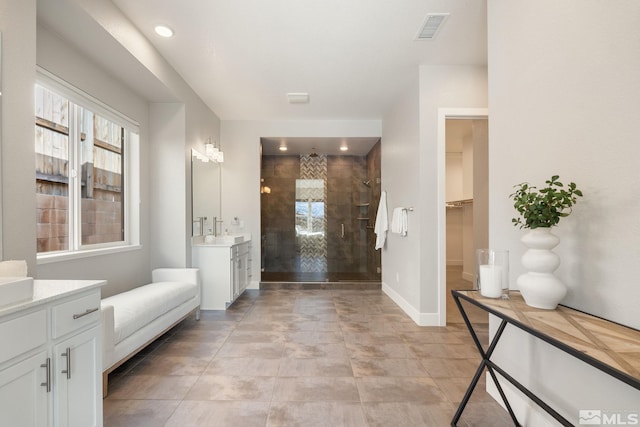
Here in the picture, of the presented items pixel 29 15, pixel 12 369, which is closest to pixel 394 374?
pixel 12 369

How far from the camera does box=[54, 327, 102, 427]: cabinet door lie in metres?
1.31

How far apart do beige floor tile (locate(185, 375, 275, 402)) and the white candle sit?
56.8 inches

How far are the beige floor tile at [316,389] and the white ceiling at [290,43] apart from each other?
272 centimetres

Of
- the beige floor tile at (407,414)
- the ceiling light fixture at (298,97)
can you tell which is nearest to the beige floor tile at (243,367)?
the beige floor tile at (407,414)

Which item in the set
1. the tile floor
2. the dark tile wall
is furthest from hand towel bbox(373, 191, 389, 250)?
the dark tile wall

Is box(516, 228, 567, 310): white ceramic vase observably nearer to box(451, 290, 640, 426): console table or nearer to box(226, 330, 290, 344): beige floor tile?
box(451, 290, 640, 426): console table

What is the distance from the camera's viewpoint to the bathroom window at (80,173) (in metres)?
2.36

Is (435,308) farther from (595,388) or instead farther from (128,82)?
(128,82)

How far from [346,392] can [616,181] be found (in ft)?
5.90

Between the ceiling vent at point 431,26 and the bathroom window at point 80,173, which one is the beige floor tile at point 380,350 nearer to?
the bathroom window at point 80,173

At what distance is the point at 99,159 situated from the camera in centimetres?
296

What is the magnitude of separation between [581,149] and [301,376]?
2105 mm

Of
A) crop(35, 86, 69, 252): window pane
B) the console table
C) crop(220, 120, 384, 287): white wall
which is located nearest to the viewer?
the console table

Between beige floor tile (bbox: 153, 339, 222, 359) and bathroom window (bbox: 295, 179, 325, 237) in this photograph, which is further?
bathroom window (bbox: 295, 179, 325, 237)
